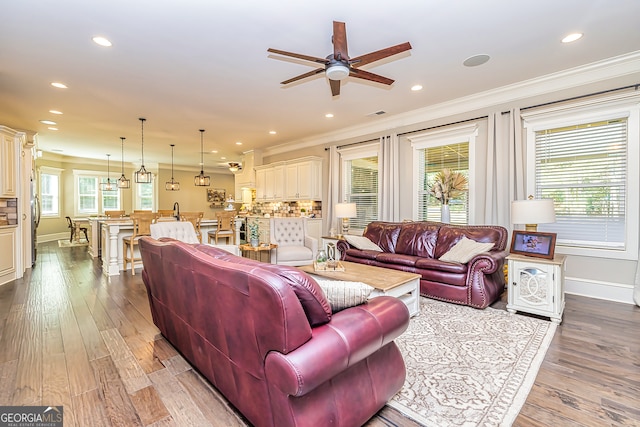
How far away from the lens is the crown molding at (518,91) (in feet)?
11.5

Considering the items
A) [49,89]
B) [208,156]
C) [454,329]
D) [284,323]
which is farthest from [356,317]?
[208,156]

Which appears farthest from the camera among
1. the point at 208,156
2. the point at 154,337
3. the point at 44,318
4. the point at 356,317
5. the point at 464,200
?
the point at 208,156

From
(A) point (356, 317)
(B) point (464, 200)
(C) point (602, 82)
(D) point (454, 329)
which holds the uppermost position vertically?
(C) point (602, 82)

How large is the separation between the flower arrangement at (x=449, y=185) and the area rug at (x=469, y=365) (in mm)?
1922

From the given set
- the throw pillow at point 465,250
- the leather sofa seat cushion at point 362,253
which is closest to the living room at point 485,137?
the throw pillow at point 465,250

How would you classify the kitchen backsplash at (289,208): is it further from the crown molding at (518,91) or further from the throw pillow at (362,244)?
the throw pillow at (362,244)

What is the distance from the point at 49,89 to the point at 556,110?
7135 millimetres

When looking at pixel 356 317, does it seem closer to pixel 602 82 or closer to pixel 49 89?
pixel 602 82

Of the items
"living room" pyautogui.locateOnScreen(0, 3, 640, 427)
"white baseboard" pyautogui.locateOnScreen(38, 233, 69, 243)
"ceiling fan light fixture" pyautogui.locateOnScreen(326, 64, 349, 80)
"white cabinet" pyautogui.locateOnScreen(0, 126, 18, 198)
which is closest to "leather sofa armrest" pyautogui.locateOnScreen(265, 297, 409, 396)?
"ceiling fan light fixture" pyautogui.locateOnScreen(326, 64, 349, 80)

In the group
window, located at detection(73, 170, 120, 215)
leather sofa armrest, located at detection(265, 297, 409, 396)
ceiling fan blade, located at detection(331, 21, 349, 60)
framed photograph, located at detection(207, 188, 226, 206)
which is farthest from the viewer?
framed photograph, located at detection(207, 188, 226, 206)

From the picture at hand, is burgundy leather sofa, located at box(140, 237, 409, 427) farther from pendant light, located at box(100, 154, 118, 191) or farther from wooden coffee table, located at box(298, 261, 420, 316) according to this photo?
pendant light, located at box(100, 154, 118, 191)

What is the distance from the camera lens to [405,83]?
13.4 ft

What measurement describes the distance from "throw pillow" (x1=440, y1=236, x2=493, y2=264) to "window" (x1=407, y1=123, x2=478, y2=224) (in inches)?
45.9

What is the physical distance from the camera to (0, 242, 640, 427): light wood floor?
1.66 metres
